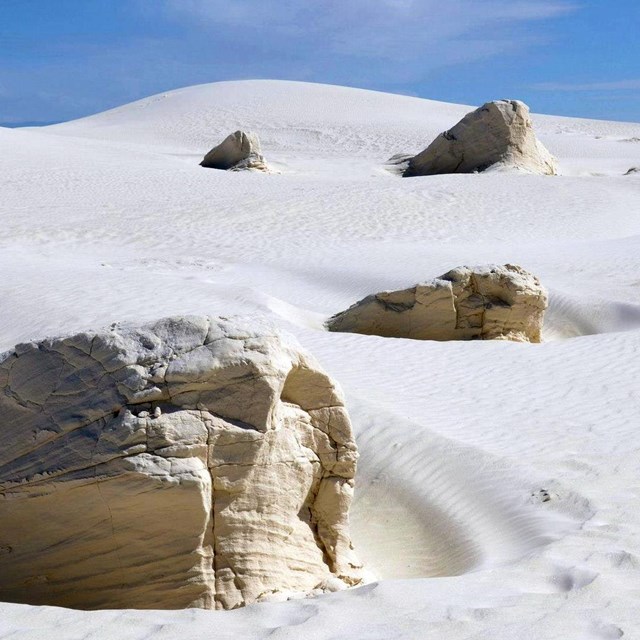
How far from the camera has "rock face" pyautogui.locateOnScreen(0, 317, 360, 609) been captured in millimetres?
4500

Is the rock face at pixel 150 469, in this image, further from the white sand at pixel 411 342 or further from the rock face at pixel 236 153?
the rock face at pixel 236 153

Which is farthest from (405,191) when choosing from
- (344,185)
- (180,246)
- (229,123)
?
(229,123)

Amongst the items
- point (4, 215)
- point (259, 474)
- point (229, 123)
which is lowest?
point (259, 474)

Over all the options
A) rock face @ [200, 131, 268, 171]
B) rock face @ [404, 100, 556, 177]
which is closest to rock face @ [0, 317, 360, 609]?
rock face @ [404, 100, 556, 177]

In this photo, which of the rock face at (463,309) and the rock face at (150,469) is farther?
the rock face at (463,309)

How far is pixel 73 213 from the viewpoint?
19953 millimetres

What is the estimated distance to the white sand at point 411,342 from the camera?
379cm

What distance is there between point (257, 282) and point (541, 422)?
302 inches

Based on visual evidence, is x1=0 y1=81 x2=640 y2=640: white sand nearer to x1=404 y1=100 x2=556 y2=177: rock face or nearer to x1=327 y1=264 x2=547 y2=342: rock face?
x1=327 y1=264 x2=547 y2=342: rock face

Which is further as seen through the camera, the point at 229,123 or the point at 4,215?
the point at 229,123

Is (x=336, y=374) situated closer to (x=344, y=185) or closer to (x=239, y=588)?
(x=239, y=588)

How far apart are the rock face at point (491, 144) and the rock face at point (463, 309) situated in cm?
1367

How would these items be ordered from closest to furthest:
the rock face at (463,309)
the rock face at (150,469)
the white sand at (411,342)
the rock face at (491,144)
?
1. the white sand at (411,342)
2. the rock face at (150,469)
3. the rock face at (463,309)
4. the rock face at (491,144)

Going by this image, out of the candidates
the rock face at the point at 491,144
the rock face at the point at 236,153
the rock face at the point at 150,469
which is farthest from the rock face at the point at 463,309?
the rock face at the point at 236,153
